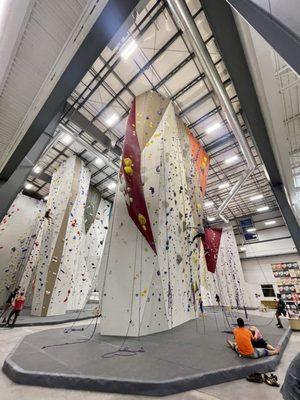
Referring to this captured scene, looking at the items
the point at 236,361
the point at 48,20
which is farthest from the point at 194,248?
the point at 48,20

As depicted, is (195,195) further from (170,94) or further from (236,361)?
(236,361)

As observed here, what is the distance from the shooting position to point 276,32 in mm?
1205

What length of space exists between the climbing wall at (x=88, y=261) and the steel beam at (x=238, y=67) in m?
6.95

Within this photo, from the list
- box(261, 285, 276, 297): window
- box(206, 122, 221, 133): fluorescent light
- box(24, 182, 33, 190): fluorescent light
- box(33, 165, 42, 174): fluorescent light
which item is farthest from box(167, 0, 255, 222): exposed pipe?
box(261, 285, 276, 297): window

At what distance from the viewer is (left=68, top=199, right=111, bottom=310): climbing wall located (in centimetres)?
1012

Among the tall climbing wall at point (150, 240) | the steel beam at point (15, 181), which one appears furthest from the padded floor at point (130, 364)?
the steel beam at point (15, 181)

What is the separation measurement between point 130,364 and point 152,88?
289 inches

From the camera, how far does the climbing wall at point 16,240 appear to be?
10344 millimetres

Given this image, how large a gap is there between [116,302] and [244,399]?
9.46ft

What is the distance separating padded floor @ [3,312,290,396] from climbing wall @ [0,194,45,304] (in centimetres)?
782

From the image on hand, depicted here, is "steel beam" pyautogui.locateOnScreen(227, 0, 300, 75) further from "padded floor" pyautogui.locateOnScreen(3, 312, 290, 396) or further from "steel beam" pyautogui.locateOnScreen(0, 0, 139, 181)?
"padded floor" pyautogui.locateOnScreen(3, 312, 290, 396)

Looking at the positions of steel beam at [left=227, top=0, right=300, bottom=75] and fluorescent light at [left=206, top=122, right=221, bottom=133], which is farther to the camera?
fluorescent light at [left=206, top=122, right=221, bottom=133]

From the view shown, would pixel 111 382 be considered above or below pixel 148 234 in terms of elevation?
below

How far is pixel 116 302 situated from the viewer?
444cm
